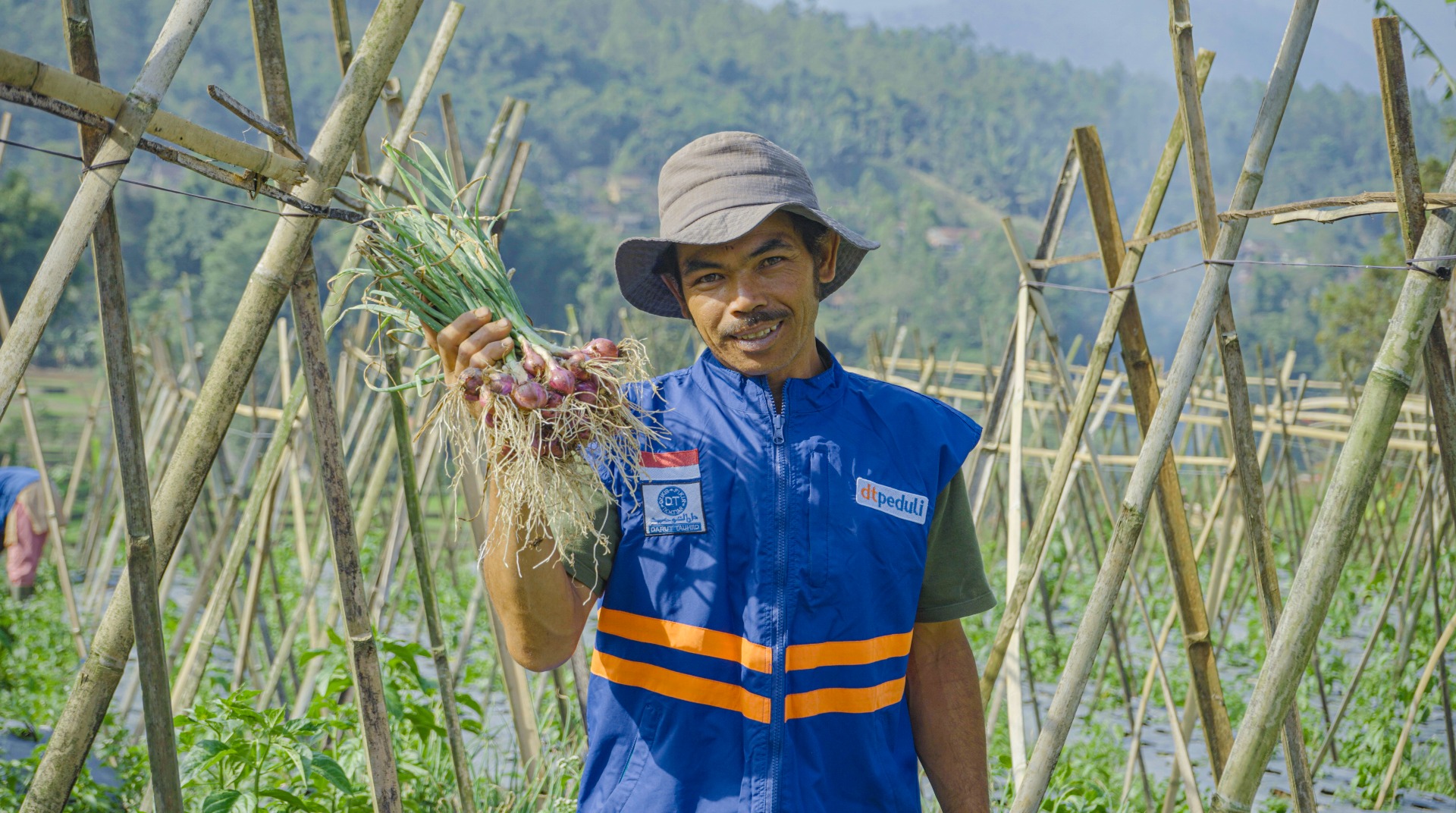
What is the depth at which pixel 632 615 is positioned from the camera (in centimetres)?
141

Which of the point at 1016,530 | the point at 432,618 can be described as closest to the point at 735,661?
the point at 432,618

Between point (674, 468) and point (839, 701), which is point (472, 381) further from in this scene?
point (839, 701)

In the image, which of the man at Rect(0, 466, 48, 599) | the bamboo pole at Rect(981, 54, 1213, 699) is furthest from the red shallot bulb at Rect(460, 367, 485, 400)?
the man at Rect(0, 466, 48, 599)

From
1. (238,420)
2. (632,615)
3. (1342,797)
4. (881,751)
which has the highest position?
(238,420)

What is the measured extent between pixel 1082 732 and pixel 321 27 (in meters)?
83.3

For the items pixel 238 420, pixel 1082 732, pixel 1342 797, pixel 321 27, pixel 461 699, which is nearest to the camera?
pixel 461 699

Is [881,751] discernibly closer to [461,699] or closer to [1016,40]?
[461,699]

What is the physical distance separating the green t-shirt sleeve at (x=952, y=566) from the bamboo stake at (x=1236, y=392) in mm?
471

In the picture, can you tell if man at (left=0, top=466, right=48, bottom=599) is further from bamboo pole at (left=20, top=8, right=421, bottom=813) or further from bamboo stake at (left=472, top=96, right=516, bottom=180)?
bamboo pole at (left=20, top=8, right=421, bottom=813)

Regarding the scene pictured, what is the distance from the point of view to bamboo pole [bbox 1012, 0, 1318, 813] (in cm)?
153

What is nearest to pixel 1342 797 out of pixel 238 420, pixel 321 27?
pixel 238 420

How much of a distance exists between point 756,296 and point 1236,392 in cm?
81

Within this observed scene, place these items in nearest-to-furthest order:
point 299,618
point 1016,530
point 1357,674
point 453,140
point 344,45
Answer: point 344,45
point 1016,530
point 453,140
point 299,618
point 1357,674

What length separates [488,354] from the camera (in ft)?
4.21
